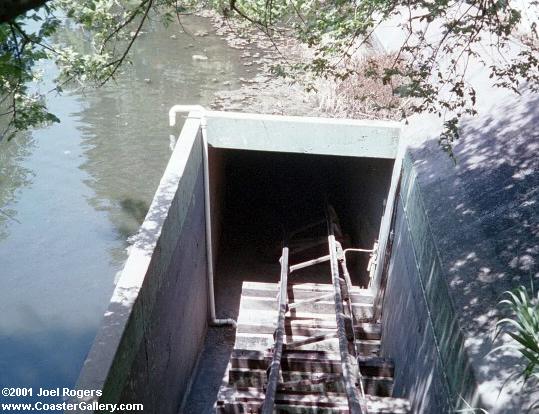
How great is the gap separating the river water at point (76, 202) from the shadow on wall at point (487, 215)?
632 cm

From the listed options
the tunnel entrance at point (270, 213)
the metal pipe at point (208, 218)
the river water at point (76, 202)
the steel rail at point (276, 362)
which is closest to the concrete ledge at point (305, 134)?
the metal pipe at point (208, 218)

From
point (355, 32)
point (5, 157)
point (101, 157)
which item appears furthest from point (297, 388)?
point (5, 157)

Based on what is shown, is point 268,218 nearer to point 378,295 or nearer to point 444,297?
point 378,295

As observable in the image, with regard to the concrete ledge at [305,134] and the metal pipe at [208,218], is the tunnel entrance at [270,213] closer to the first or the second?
the metal pipe at [208,218]

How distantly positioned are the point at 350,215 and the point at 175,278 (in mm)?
6065

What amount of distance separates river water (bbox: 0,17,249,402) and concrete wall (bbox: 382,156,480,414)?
518cm

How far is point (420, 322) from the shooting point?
19.0ft

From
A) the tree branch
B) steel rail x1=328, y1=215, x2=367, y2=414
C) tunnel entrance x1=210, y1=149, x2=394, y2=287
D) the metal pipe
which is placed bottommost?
the tree branch

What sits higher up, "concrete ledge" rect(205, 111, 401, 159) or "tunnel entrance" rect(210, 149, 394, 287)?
"tunnel entrance" rect(210, 149, 394, 287)

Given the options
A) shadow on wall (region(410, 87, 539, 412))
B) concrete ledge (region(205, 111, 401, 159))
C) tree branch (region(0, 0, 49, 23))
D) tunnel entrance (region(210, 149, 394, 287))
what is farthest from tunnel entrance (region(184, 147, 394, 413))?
tree branch (region(0, 0, 49, 23))

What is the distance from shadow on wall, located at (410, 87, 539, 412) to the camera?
432cm

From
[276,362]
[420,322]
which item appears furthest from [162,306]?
[420,322]

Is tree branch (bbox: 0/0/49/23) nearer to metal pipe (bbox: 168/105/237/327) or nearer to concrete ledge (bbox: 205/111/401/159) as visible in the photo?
concrete ledge (bbox: 205/111/401/159)

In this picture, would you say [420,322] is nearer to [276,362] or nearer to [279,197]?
[276,362]
